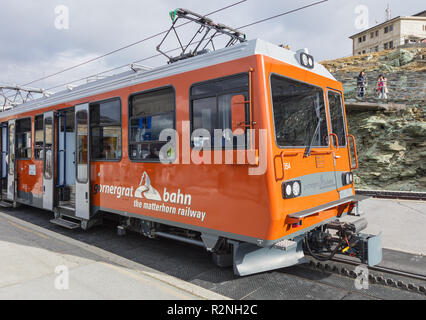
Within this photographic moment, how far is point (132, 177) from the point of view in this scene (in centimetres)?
576

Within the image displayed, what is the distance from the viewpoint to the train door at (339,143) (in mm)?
5238

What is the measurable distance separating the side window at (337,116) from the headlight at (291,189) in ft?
5.25

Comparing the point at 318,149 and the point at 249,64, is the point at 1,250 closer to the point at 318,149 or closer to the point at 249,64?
the point at 249,64

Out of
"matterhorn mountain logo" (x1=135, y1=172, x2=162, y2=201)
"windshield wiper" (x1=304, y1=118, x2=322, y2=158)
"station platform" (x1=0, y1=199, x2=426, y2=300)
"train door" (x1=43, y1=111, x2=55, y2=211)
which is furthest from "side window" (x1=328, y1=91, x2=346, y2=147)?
"train door" (x1=43, y1=111, x2=55, y2=211)

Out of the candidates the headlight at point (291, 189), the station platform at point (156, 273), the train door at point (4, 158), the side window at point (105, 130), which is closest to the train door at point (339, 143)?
the headlight at point (291, 189)

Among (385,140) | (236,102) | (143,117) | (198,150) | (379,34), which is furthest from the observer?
(379,34)

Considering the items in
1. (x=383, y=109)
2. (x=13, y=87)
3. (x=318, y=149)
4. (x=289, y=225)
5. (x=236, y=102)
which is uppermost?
(x=13, y=87)

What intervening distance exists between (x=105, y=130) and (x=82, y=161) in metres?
1.08

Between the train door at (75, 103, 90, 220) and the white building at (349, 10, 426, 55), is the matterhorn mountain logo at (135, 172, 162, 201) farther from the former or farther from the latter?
the white building at (349, 10, 426, 55)

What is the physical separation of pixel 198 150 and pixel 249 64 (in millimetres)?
1381

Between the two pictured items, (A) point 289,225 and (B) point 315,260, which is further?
(B) point 315,260

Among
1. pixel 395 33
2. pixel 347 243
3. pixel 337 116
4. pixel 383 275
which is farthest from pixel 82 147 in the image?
pixel 395 33

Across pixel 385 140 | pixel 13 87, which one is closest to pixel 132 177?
pixel 13 87
